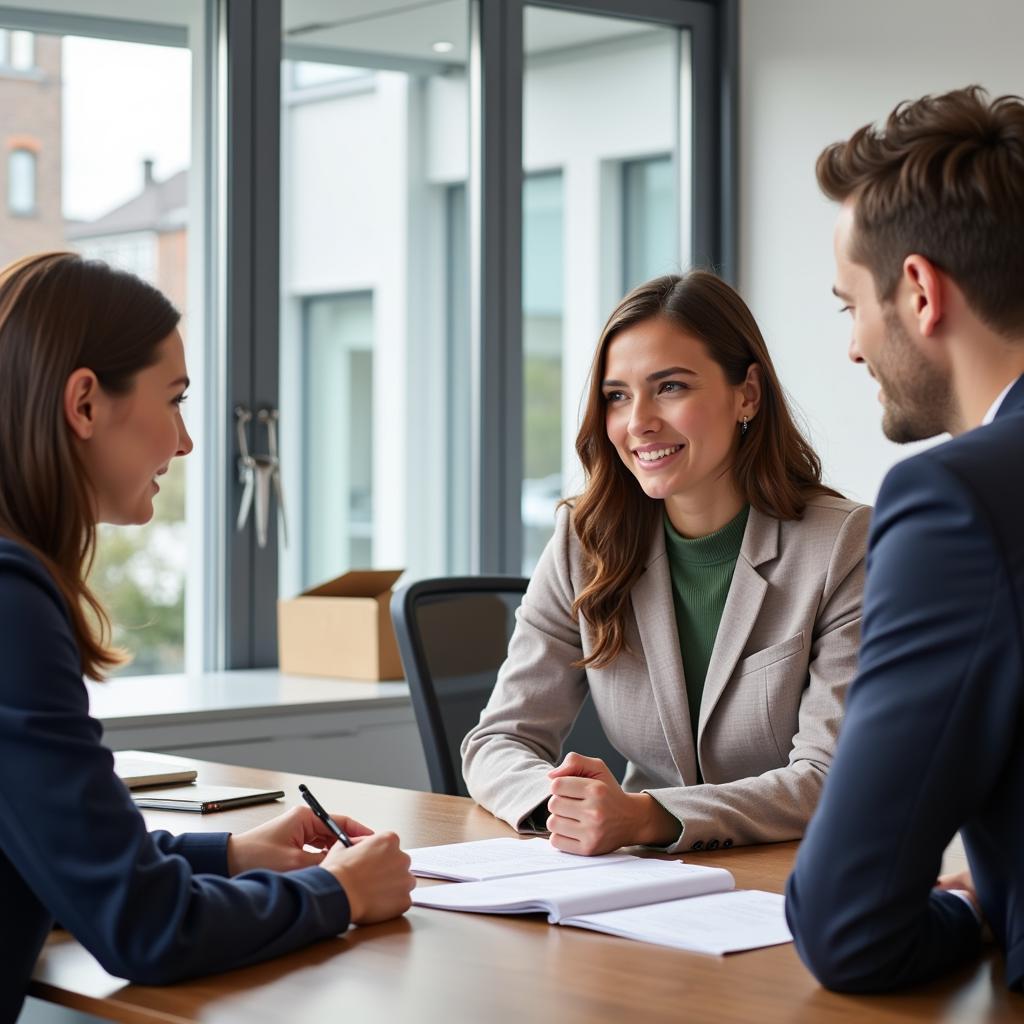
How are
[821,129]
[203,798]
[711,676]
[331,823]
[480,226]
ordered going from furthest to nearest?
[821,129], [480,226], [711,676], [203,798], [331,823]

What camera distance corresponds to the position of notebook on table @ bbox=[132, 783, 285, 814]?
1.99 m

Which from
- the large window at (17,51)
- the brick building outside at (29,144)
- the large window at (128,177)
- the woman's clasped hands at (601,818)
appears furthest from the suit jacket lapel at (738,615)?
the large window at (17,51)

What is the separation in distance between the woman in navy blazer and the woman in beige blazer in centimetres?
66

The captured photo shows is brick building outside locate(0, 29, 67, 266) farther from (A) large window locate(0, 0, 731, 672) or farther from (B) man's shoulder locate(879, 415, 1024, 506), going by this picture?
(B) man's shoulder locate(879, 415, 1024, 506)

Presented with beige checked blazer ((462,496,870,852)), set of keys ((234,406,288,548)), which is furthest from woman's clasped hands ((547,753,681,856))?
set of keys ((234,406,288,548))

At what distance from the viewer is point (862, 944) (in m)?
1.18

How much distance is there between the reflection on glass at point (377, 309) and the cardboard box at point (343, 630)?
2.37 feet

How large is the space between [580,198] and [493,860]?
369cm

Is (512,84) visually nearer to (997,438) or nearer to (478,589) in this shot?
(478,589)

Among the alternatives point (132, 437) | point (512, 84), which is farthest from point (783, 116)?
point (132, 437)

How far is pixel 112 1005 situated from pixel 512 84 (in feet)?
11.2

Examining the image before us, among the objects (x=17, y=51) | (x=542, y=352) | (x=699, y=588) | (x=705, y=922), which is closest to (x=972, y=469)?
(x=705, y=922)

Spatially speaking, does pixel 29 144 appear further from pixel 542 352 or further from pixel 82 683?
pixel 82 683

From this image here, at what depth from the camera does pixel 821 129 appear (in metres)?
4.43
